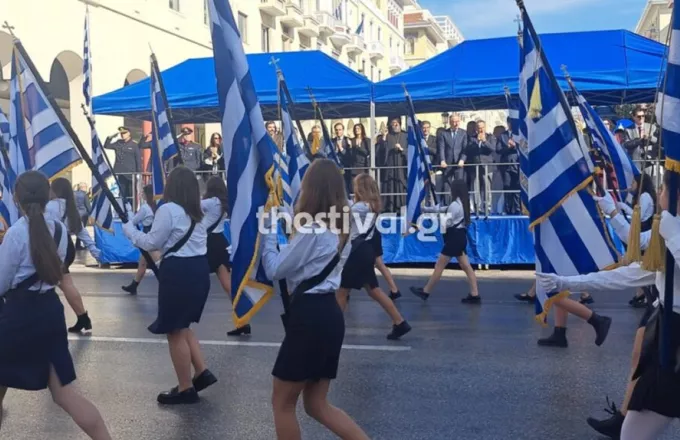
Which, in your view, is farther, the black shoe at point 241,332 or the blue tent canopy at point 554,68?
the blue tent canopy at point 554,68

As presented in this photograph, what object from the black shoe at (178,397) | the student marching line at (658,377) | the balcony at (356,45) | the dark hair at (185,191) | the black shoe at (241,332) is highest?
the balcony at (356,45)

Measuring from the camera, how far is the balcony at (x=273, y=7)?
39.3 meters

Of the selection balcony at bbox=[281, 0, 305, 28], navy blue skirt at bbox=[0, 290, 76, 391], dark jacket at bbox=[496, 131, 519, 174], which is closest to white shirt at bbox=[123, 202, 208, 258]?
navy blue skirt at bbox=[0, 290, 76, 391]

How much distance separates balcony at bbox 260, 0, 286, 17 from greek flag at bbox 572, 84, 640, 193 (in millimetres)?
32203

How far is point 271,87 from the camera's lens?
16484mm

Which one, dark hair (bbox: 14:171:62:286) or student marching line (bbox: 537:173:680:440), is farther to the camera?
dark hair (bbox: 14:171:62:286)

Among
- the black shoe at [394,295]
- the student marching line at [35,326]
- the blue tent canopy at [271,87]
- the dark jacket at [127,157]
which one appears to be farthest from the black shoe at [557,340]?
the dark jacket at [127,157]

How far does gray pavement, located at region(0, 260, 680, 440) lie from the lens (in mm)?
5312

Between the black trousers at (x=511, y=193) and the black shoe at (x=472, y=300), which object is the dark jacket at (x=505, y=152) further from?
the black shoe at (x=472, y=300)

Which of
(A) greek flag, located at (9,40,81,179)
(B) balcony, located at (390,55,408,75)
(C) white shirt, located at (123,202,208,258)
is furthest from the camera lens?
(B) balcony, located at (390,55,408,75)

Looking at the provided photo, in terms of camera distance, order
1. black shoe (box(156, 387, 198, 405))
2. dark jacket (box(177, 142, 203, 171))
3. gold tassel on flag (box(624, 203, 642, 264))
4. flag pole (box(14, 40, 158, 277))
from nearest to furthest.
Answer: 1. gold tassel on flag (box(624, 203, 642, 264))
2. black shoe (box(156, 387, 198, 405))
3. flag pole (box(14, 40, 158, 277))
4. dark jacket (box(177, 142, 203, 171))

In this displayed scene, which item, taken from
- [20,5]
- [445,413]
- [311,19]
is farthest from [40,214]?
[311,19]

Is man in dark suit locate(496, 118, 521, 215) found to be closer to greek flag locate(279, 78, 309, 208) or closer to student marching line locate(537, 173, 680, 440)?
greek flag locate(279, 78, 309, 208)

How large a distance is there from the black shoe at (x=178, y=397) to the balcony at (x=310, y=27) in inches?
1612
